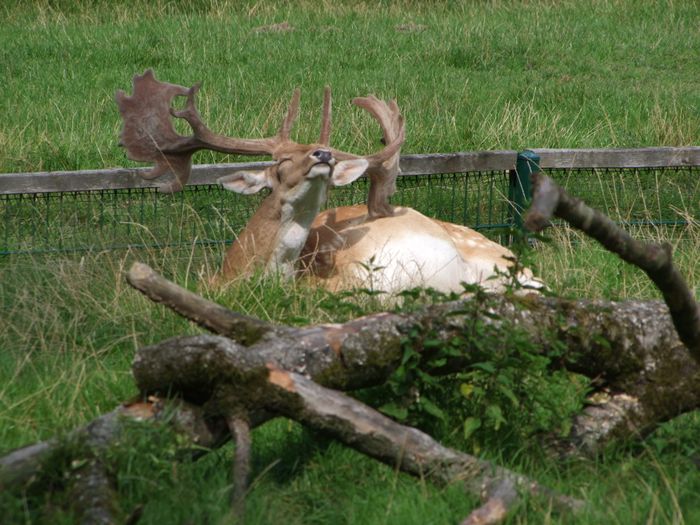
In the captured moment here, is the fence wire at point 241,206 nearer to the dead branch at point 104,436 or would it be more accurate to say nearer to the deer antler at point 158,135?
the deer antler at point 158,135

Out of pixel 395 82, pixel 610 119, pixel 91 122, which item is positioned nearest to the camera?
pixel 91 122

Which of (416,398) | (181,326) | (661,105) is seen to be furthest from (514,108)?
(416,398)

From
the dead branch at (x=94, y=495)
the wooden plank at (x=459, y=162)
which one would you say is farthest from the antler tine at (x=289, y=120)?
the dead branch at (x=94, y=495)

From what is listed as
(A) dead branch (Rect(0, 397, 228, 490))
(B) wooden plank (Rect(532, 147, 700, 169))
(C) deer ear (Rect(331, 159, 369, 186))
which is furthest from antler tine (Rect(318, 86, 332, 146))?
(A) dead branch (Rect(0, 397, 228, 490))

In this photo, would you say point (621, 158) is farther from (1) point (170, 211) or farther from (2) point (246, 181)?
(1) point (170, 211)

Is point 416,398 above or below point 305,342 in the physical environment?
below

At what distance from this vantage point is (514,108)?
10.9 metres

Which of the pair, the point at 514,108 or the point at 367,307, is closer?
the point at 367,307

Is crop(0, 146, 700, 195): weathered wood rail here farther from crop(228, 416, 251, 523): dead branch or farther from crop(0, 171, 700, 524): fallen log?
crop(228, 416, 251, 523): dead branch

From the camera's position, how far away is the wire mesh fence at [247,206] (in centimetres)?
757

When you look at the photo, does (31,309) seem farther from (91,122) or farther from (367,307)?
(91,122)

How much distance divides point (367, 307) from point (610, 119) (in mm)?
6408

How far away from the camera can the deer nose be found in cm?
648

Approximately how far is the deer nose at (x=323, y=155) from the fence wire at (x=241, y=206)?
109 centimetres
